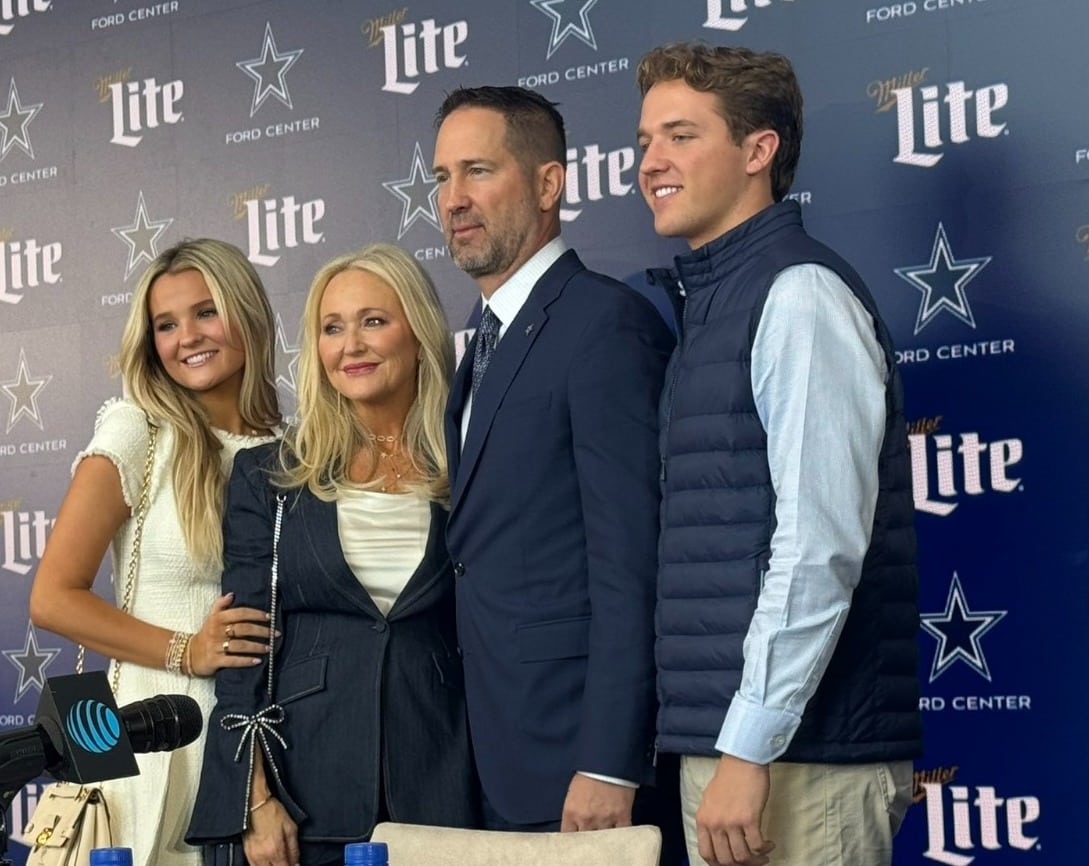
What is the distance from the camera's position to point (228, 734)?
2754 millimetres

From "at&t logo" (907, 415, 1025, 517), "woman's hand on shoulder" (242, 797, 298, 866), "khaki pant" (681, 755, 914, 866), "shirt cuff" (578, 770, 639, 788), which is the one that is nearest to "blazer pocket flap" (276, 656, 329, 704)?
"woman's hand on shoulder" (242, 797, 298, 866)

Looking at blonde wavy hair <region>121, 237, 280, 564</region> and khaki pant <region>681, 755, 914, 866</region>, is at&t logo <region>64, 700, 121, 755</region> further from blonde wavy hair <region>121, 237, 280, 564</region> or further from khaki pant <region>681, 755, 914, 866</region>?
blonde wavy hair <region>121, 237, 280, 564</region>

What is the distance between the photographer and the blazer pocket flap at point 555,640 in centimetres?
248

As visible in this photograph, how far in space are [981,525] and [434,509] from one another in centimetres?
114

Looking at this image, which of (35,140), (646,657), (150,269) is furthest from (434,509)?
(35,140)

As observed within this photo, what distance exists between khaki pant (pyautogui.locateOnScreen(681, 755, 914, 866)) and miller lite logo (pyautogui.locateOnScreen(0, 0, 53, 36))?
137 inches

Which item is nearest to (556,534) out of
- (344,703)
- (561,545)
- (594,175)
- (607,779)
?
(561,545)

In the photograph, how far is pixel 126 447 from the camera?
301 centimetres

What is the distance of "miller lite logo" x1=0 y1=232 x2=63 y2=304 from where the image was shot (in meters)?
4.67

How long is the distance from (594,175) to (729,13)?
47 centimetres

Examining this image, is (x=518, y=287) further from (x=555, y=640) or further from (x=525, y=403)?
A: (x=555, y=640)

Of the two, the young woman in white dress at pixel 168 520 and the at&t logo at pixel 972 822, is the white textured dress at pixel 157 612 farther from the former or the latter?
the at&t logo at pixel 972 822

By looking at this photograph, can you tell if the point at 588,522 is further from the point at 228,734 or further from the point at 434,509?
the point at 228,734

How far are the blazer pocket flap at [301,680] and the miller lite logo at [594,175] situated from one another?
4.67 ft
